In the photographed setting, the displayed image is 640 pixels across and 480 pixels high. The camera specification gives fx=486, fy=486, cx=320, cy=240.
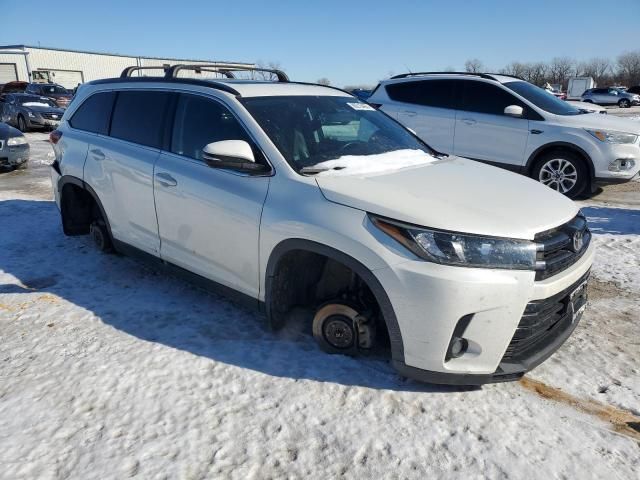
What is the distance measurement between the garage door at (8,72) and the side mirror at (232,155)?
56.0 metres

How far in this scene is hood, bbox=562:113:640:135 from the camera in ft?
22.7

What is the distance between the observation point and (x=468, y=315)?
7.92ft

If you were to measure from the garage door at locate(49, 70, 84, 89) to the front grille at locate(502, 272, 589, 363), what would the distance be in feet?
200

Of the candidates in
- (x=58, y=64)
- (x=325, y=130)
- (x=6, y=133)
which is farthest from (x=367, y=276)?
(x=58, y=64)

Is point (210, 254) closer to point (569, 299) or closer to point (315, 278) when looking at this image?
point (315, 278)

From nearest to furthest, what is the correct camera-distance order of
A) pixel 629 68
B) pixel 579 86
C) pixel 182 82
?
pixel 182 82
pixel 579 86
pixel 629 68

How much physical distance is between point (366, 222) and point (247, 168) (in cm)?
92

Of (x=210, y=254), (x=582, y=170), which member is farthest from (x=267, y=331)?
(x=582, y=170)

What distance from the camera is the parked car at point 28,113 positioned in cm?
1661

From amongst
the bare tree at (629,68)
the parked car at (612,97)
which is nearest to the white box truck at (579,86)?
the parked car at (612,97)

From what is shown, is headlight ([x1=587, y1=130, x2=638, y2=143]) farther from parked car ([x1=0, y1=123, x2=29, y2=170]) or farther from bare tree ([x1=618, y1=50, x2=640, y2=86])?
bare tree ([x1=618, y1=50, x2=640, y2=86])

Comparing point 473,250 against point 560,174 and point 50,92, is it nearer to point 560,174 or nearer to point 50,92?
point 560,174

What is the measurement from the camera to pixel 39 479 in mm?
2119

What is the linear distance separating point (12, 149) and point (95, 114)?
633 cm
